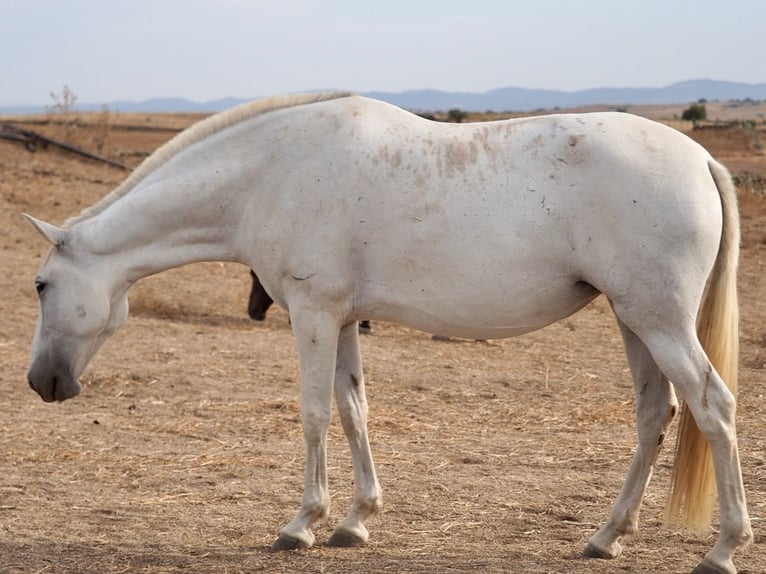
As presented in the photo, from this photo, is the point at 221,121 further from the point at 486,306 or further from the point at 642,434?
the point at 642,434

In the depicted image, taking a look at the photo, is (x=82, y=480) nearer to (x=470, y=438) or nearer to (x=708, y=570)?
(x=470, y=438)

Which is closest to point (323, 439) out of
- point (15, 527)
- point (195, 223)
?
point (195, 223)

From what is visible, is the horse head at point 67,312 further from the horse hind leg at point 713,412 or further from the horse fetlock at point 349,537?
the horse hind leg at point 713,412

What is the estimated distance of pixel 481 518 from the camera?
A: 200 inches

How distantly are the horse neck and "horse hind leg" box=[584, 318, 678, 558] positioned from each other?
1793 mm

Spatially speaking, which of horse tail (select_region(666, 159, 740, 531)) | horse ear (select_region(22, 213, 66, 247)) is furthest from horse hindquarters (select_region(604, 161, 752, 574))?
horse ear (select_region(22, 213, 66, 247))

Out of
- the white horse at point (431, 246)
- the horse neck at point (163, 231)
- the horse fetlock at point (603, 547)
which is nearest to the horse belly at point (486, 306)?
the white horse at point (431, 246)

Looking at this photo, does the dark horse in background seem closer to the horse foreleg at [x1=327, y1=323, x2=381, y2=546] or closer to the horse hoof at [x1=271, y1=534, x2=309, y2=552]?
the horse foreleg at [x1=327, y1=323, x2=381, y2=546]

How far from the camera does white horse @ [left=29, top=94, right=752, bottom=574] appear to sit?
4.03 m

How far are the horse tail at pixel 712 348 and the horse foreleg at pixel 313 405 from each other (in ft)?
4.90

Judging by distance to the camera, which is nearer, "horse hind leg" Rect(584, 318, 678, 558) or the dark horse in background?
"horse hind leg" Rect(584, 318, 678, 558)

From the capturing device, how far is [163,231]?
15.3 feet

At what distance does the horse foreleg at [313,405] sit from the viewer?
442 cm

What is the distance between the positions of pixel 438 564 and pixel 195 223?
1795 mm
